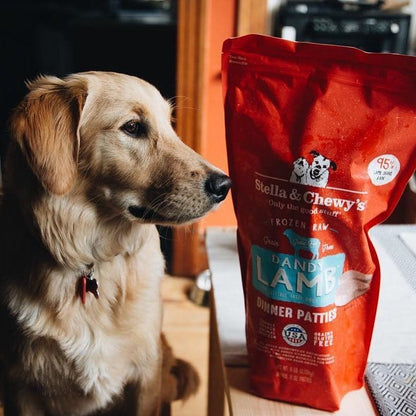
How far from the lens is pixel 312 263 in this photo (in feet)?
2.08

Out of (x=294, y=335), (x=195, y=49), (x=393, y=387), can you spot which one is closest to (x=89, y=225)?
(x=294, y=335)

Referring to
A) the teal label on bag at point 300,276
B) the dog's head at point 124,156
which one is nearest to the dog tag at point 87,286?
the dog's head at point 124,156

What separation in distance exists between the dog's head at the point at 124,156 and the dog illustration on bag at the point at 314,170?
1.13 ft

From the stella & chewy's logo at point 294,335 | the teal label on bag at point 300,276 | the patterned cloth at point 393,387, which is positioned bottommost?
the patterned cloth at point 393,387

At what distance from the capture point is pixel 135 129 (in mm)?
967

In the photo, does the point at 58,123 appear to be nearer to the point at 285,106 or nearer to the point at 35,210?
the point at 35,210

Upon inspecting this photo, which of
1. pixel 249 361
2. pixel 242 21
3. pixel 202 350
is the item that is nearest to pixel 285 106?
pixel 249 361

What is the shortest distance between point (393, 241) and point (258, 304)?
19.9 inches

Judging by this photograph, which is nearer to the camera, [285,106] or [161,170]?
[285,106]

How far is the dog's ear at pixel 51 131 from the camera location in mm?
849

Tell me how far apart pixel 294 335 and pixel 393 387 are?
0.56 ft

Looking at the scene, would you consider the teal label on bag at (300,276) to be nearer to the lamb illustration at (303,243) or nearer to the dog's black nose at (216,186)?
the lamb illustration at (303,243)

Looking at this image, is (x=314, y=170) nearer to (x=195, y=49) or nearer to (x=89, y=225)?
(x=89, y=225)

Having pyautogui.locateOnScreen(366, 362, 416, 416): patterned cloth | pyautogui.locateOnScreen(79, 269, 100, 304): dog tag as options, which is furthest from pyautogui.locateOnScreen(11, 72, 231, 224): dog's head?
pyautogui.locateOnScreen(366, 362, 416, 416): patterned cloth
